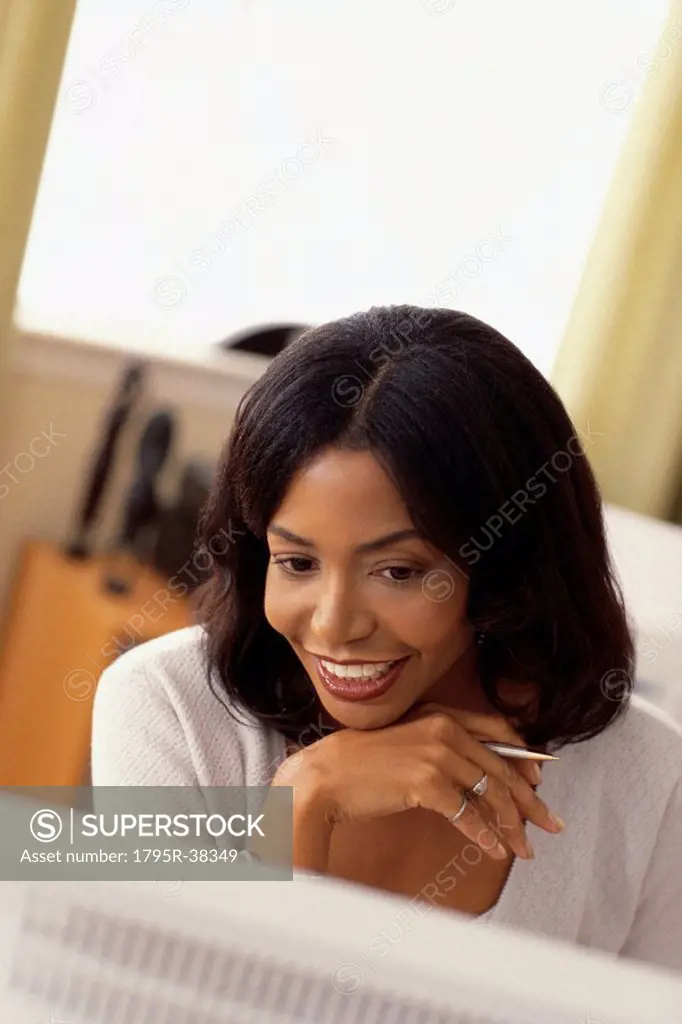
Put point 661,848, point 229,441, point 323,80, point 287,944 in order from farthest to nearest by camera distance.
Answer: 1. point 323,80
2. point 661,848
3. point 229,441
4. point 287,944

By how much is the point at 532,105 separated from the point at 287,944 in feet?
8.52

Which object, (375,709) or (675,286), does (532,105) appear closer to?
(675,286)

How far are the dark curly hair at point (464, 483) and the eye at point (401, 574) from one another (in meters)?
0.03

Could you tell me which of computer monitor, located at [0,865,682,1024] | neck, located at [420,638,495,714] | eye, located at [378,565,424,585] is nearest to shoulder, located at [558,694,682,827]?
neck, located at [420,638,495,714]

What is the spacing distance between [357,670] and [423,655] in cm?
6

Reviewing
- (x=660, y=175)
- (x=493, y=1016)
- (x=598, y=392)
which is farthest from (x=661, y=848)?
(x=660, y=175)

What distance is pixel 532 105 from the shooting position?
8.80 ft

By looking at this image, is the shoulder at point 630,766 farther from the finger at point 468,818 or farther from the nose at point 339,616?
the nose at point 339,616

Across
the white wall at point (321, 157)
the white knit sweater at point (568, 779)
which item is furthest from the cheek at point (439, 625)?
the white wall at point (321, 157)

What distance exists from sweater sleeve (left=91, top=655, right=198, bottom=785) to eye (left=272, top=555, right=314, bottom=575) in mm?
260

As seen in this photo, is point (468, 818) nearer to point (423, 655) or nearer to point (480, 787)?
point (480, 787)

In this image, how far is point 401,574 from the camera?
971mm

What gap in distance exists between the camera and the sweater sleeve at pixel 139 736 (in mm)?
1174

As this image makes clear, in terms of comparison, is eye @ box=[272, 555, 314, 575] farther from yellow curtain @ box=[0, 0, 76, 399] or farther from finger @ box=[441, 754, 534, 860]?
yellow curtain @ box=[0, 0, 76, 399]
